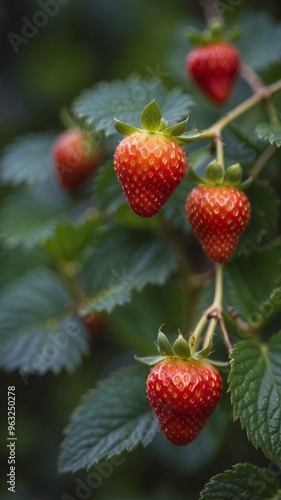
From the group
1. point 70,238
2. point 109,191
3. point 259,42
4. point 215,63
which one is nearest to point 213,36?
point 215,63

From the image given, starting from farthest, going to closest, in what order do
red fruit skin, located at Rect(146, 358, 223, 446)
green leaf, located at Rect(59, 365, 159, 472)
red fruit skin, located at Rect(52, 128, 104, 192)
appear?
red fruit skin, located at Rect(52, 128, 104, 192), green leaf, located at Rect(59, 365, 159, 472), red fruit skin, located at Rect(146, 358, 223, 446)

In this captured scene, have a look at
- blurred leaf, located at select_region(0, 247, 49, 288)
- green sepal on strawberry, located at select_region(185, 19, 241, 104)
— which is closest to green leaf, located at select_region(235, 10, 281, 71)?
green sepal on strawberry, located at select_region(185, 19, 241, 104)

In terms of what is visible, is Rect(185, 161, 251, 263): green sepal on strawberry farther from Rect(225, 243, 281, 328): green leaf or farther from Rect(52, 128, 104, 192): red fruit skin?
Rect(52, 128, 104, 192): red fruit skin

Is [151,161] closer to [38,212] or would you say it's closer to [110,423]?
[110,423]

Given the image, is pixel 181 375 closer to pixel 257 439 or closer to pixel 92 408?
pixel 257 439

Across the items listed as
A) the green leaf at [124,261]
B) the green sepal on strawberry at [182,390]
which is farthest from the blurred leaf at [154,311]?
the green sepal on strawberry at [182,390]
